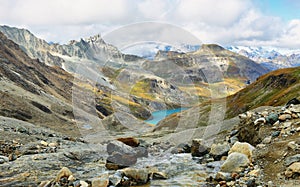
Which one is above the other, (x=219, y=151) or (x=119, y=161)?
(x=219, y=151)

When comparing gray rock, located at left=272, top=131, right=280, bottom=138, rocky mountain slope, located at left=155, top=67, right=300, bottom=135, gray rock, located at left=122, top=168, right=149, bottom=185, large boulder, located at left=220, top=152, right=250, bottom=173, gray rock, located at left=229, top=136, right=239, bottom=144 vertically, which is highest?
rocky mountain slope, located at left=155, top=67, right=300, bottom=135

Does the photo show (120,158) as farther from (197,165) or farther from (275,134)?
(275,134)

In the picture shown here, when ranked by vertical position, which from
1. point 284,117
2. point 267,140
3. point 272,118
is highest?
point 272,118

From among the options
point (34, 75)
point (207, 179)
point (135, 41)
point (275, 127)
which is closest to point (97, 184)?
point (207, 179)

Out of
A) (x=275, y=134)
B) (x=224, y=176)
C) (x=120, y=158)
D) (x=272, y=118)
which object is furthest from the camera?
(x=120, y=158)

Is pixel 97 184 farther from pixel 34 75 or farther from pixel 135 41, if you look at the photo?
pixel 34 75

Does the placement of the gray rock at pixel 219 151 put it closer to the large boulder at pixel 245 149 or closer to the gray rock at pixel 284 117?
the large boulder at pixel 245 149

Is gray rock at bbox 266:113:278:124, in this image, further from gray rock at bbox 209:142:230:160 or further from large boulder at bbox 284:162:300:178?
large boulder at bbox 284:162:300:178

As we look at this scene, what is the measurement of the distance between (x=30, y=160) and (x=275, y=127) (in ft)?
84.2

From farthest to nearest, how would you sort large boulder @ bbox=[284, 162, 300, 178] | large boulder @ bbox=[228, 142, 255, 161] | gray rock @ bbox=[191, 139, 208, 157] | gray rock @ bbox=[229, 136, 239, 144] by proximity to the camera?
gray rock @ bbox=[191, 139, 208, 157]
gray rock @ bbox=[229, 136, 239, 144]
large boulder @ bbox=[228, 142, 255, 161]
large boulder @ bbox=[284, 162, 300, 178]

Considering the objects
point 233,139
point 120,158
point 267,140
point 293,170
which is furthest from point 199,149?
point 293,170

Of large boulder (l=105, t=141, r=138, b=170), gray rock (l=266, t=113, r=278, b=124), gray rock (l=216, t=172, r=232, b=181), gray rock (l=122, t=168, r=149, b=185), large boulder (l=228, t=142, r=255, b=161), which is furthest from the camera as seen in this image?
large boulder (l=105, t=141, r=138, b=170)

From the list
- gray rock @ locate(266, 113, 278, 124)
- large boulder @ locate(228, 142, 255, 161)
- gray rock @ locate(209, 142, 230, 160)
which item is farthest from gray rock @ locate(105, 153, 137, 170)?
gray rock @ locate(266, 113, 278, 124)

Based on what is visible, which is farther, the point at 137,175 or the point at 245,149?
the point at 245,149
